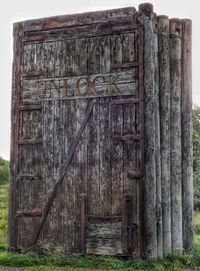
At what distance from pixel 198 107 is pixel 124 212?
56.6ft

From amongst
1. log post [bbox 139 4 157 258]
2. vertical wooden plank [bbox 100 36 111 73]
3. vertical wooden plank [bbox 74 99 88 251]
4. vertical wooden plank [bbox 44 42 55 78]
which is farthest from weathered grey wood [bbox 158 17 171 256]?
vertical wooden plank [bbox 44 42 55 78]

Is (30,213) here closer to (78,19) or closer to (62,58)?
(62,58)

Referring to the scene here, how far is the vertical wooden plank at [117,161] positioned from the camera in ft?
31.4

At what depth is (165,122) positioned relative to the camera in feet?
32.6

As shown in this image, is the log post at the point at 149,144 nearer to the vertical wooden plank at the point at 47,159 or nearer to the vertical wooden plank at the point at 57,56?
the vertical wooden plank at the point at 57,56

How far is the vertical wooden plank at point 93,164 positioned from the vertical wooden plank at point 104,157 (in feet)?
0.21

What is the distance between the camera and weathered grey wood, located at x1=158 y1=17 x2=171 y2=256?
9.68 metres

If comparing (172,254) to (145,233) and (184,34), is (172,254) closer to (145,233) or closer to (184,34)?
(145,233)

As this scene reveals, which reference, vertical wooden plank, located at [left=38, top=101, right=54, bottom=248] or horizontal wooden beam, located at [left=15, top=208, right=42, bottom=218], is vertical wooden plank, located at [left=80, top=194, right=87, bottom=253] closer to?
vertical wooden plank, located at [left=38, top=101, right=54, bottom=248]

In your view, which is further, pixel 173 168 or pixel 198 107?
pixel 198 107

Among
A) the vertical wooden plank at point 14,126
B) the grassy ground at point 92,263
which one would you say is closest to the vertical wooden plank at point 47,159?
the grassy ground at point 92,263

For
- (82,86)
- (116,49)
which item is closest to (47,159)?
(82,86)

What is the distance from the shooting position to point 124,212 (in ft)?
30.9

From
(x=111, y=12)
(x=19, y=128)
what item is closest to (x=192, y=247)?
(x=19, y=128)
